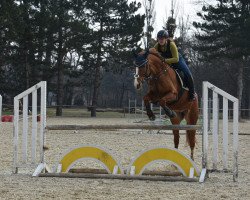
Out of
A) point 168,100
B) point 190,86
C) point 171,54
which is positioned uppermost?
point 171,54

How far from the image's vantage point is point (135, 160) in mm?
6914

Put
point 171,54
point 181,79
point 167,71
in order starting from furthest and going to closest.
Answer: point 181,79 < point 171,54 < point 167,71

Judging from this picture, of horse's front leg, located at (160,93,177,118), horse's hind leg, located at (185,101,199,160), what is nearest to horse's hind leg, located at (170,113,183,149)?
horse's hind leg, located at (185,101,199,160)

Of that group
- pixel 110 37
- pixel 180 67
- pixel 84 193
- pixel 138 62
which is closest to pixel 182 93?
pixel 180 67

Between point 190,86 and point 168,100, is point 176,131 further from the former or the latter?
point 168,100

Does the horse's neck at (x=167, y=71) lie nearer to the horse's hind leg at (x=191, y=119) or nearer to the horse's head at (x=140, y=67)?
the horse's head at (x=140, y=67)

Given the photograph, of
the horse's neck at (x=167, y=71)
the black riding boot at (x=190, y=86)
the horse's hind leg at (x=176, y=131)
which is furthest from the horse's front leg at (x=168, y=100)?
the horse's hind leg at (x=176, y=131)

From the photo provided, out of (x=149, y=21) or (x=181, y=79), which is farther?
(x=149, y=21)

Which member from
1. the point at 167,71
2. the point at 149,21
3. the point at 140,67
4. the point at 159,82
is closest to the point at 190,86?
the point at 167,71

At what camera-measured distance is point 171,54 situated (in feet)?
24.0

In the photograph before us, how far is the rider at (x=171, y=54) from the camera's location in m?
7.20

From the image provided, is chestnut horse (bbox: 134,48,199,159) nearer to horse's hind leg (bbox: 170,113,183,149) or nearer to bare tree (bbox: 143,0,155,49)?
horse's hind leg (bbox: 170,113,183,149)

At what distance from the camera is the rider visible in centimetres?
720

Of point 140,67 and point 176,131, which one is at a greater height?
point 140,67
